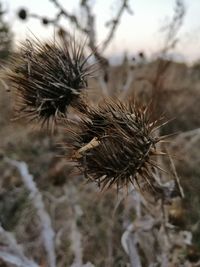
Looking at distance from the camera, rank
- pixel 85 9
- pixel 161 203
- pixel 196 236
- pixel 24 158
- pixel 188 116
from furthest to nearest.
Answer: pixel 188 116 → pixel 24 158 → pixel 85 9 → pixel 196 236 → pixel 161 203

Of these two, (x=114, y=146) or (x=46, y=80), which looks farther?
(x=46, y=80)

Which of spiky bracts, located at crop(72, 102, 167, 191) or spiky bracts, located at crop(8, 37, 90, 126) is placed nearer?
spiky bracts, located at crop(72, 102, 167, 191)

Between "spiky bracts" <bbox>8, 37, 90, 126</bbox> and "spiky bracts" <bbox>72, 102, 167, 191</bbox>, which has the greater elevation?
"spiky bracts" <bbox>8, 37, 90, 126</bbox>

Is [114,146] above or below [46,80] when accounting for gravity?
below

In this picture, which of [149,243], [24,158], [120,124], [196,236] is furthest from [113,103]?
[24,158]

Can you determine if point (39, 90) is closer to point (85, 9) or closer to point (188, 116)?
point (85, 9)
